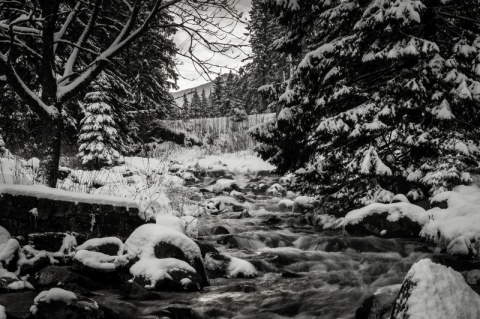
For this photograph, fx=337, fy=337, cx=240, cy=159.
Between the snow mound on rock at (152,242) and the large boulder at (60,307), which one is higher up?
the snow mound on rock at (152,242)

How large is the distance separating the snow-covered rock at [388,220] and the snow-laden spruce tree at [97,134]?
1093cm

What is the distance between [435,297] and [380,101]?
5.92 meters

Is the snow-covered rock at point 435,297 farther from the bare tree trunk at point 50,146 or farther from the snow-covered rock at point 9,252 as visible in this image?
the bare tree trunk at point 50,146

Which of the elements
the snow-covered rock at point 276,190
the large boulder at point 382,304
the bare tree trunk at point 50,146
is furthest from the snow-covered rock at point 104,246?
the snow-covered rock at point 276,190

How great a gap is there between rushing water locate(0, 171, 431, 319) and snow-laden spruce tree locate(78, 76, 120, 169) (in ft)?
27.1

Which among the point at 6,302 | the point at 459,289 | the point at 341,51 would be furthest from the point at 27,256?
the point at 341,51

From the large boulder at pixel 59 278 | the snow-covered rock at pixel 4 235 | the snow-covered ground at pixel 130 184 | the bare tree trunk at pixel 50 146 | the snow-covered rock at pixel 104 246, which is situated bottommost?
the large boulder at pixel 59 278

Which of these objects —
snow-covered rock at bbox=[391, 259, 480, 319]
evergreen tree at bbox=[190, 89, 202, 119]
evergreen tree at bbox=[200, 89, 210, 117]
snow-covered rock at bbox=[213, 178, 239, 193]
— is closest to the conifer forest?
snow-covered rock at bbox=[391, 259, 480, 319]

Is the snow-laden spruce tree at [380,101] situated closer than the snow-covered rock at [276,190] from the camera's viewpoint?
Yes

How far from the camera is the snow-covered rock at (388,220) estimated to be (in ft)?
21.8

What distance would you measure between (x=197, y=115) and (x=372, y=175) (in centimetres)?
4325

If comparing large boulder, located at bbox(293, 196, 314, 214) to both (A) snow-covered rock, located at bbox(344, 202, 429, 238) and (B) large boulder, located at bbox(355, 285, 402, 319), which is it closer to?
(A) snow-covered rock, located at bbox(344, 202, 429, 238)

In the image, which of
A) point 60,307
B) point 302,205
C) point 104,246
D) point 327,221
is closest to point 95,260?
point 104,246

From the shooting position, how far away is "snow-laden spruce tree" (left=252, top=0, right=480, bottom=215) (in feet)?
21.7
